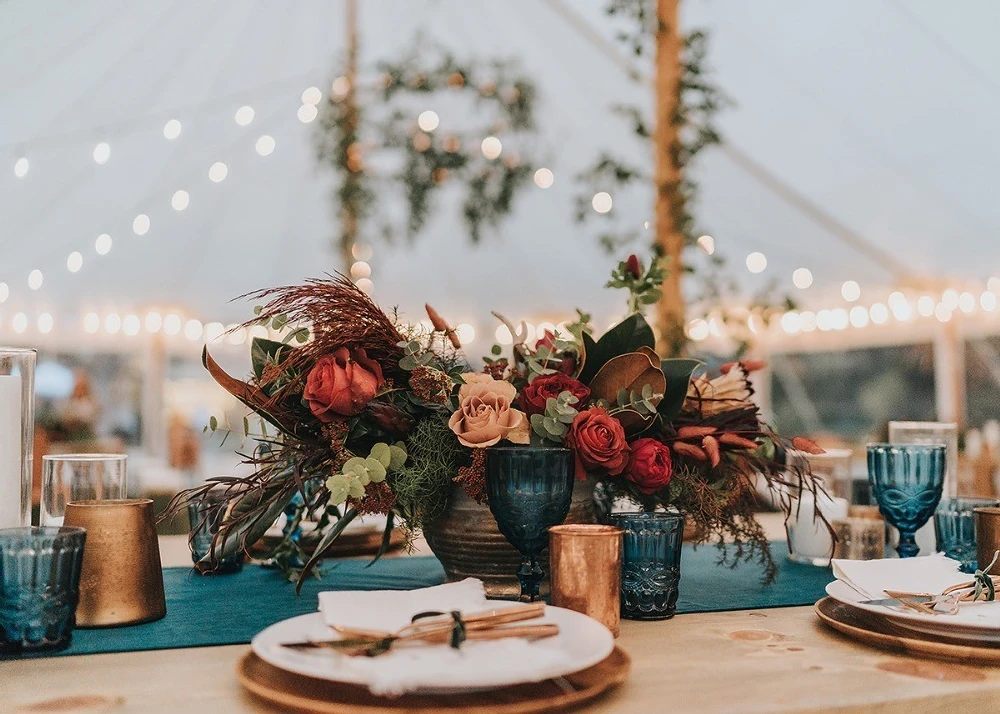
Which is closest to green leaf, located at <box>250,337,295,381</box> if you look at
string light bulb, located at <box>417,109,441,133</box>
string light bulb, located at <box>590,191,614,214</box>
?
string light bulb, located at <box>590,191,614,214</box>

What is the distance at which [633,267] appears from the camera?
1.04 m

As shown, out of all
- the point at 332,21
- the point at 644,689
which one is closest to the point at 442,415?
the point at 644,689

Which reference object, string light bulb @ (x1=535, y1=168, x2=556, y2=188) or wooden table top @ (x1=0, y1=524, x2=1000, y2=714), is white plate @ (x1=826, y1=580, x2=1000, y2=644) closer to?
wooden table top @ (x1=0, y1=524, x2=1000, y2=714)

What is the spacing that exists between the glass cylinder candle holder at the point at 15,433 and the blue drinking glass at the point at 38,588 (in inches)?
6.1

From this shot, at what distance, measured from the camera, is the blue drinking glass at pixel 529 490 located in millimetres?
819

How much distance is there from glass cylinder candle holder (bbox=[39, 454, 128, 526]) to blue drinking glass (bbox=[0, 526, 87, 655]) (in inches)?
6.3

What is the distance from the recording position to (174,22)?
3.80 m

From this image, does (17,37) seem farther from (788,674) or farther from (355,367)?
(788,674)

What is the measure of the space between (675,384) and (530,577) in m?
0.28

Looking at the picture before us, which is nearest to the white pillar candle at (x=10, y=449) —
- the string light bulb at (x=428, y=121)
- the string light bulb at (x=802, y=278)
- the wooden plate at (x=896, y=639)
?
the wooden plate at (x=896, y=639)

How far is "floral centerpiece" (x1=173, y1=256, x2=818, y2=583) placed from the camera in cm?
89

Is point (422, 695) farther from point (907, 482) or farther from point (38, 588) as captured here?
point (907, 482)

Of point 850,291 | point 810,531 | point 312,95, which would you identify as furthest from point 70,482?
point 850,291

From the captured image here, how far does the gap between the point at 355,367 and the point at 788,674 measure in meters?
0.50
